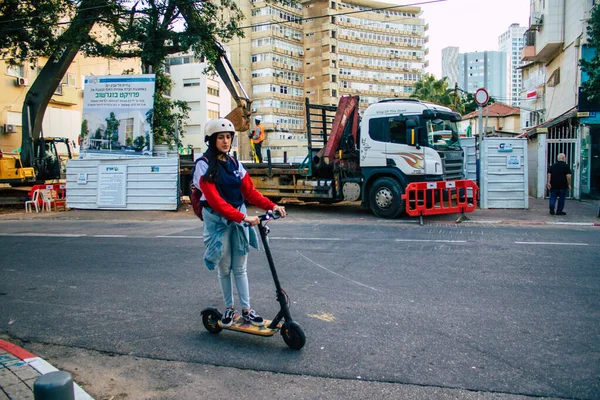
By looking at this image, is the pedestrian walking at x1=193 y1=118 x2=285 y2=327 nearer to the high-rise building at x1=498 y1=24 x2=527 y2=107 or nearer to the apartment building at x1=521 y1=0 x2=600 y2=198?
the apartment building at x1=521 y1=0 x2=600 y2=198

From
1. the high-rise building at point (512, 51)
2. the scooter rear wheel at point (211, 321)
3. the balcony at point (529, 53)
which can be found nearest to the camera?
the scooter rear wheel at point (211, 321)

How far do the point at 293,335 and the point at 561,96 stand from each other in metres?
24.9

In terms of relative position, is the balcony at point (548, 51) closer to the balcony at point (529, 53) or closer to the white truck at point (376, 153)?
the balcony at point (529, 53)

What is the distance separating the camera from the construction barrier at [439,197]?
501 inches

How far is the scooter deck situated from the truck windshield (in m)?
9.45

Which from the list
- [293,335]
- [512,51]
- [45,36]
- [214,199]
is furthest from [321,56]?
[293,335]

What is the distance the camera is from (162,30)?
2039 cm

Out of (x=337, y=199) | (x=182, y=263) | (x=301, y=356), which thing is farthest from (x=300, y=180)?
(x=301, y=356)

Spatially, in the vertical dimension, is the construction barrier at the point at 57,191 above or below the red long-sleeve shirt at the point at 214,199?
below

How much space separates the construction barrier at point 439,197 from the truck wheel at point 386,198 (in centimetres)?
27

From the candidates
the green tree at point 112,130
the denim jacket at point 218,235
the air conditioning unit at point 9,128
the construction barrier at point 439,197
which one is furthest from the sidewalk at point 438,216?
the air conditioning unit at point 9,128

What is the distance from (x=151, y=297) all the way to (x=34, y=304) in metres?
1.30

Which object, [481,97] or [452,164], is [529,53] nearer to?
[481,97]

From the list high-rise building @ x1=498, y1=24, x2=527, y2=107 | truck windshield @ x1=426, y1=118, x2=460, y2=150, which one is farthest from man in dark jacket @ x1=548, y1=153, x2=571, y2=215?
high-rise building @ x1=498, y1=24, x2=527, y2=107
